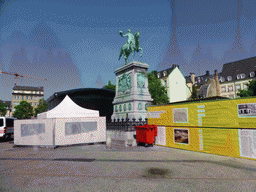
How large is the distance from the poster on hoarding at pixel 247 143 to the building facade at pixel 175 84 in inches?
2287

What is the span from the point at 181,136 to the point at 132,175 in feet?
17.0

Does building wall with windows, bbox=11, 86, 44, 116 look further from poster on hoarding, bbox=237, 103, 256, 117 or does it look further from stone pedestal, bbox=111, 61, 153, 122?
poster on hoarding, bbox=237, 103, 256, 117

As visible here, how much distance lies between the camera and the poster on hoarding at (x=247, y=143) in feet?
22.9

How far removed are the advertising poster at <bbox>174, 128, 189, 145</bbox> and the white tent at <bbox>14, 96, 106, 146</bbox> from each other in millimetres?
4923

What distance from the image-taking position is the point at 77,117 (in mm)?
11766

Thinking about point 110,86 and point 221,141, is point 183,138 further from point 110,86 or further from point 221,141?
point 110,86

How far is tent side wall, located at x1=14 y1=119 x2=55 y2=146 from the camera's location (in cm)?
1084

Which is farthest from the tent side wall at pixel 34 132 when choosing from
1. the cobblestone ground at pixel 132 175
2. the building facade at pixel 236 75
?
the building facade at pixel 236 75

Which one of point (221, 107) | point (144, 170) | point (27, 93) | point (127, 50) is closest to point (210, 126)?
point (221, 107)

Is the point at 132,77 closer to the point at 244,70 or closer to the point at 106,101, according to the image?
the point at 106,101

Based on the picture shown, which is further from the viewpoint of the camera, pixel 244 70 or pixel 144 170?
pixel 244 70

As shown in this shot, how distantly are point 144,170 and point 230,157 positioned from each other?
4.10 meters

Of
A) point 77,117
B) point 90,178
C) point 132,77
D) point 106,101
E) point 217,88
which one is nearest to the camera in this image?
point 90,178

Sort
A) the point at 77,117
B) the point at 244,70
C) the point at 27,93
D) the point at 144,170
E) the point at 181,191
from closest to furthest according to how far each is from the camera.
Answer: the point at 181,191
the point at 144,170
the point at 77,117
the point at 244,70
the point at 27,93
